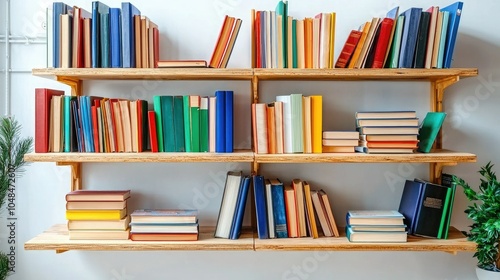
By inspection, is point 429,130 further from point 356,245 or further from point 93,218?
point 93,218

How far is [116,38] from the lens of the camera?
5.65ft

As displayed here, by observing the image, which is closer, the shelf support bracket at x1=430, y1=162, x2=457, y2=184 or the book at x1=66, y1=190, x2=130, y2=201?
the book at x1=66, y1=190, x2=130, y2=201

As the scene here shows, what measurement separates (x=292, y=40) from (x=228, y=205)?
747 mm

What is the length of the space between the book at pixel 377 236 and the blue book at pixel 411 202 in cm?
9

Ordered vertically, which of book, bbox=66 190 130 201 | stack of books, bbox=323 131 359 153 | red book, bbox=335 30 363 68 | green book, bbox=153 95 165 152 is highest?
red book, bbox=335 30 363 68

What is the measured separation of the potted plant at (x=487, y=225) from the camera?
1.66 metres

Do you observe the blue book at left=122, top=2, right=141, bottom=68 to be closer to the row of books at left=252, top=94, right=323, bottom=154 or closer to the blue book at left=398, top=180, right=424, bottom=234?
the row of books at left=252, top=94, right=323, bottom=154

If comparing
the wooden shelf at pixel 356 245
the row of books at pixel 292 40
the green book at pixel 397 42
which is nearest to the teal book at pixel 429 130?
the green book at pixel 397 42

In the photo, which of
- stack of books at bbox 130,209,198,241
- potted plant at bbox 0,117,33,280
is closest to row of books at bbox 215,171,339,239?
stack of books at bbox 130,209,198,241

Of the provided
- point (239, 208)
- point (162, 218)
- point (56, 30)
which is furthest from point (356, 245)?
point (56, 30)

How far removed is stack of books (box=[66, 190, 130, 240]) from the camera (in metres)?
1.76

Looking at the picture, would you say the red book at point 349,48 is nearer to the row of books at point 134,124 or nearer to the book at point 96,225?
the row of books at point 134,124

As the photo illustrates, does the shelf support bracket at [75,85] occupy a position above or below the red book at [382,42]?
below

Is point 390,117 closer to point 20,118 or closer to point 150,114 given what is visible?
point 150,114
